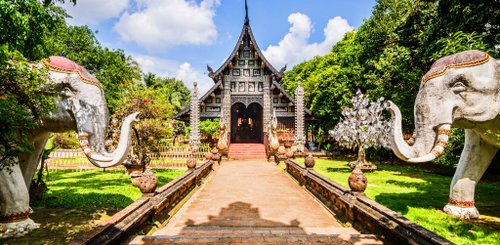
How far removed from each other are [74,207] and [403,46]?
52.3 feet

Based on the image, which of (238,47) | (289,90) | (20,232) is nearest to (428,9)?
(238,47)

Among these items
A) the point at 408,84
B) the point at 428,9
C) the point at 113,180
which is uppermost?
the point at 428,9

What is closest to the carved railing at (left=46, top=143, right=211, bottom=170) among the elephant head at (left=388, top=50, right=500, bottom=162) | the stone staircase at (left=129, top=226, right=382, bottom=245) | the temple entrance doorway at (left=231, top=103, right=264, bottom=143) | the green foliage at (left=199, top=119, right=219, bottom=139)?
the green foliage at (left=199, top=119, right=219, bottom=139)

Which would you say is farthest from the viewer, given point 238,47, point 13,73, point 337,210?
point 238,47

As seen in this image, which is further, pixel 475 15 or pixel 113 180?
pixel 113 180

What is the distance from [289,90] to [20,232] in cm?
3963

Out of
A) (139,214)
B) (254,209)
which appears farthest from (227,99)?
(139,214)

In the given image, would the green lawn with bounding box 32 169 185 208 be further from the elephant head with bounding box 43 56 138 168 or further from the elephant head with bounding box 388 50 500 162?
the elephant head with bounding box 388 50 500 162

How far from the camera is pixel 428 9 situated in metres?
13.0

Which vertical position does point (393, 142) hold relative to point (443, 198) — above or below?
above

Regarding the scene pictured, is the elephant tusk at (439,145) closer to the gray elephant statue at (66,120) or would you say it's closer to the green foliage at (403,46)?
the green foliage at (403,46)

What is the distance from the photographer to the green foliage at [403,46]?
8516mm

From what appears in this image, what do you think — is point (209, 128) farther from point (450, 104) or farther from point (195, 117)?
point (450, 104)

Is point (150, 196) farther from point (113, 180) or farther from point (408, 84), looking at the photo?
point (408, 84)
